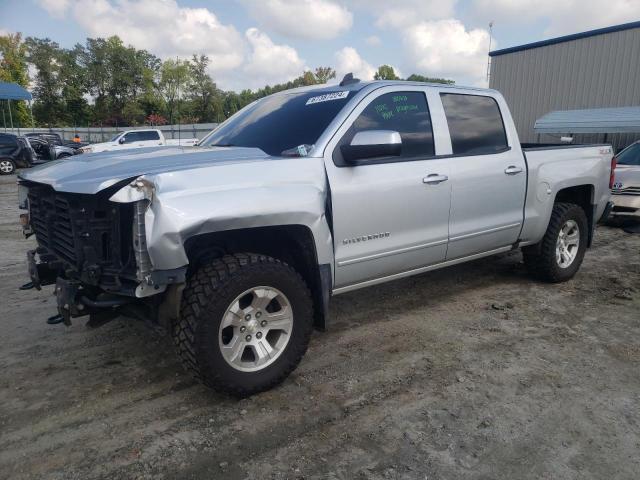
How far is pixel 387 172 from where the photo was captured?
3.57 metres

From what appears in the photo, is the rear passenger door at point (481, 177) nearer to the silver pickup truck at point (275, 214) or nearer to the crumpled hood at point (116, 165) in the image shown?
the silver pickup truck at point (275, 214)

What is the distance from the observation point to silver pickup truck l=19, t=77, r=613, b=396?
2684mm

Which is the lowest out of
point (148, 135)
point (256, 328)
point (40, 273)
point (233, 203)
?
point (256, 328)

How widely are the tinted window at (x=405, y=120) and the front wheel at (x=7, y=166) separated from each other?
69.0 feet

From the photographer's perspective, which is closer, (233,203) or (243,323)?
(233,203)

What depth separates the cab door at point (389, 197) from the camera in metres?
3.36

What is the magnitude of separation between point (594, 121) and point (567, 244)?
11.7 meters

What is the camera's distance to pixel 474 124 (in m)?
4.34

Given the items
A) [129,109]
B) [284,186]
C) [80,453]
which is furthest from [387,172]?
[129,109]

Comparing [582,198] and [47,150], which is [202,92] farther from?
[582,198]

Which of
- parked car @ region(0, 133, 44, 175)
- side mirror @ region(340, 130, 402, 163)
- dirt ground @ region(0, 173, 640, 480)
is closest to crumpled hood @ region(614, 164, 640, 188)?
dirt ground @ region(0, 173, 640, 480)

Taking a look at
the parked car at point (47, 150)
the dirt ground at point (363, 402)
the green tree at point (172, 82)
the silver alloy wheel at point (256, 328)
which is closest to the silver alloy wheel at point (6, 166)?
the parked car at point (47, 150)

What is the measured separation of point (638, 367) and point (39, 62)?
75208 millimetres

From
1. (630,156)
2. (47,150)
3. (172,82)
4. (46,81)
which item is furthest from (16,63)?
(630,156)
